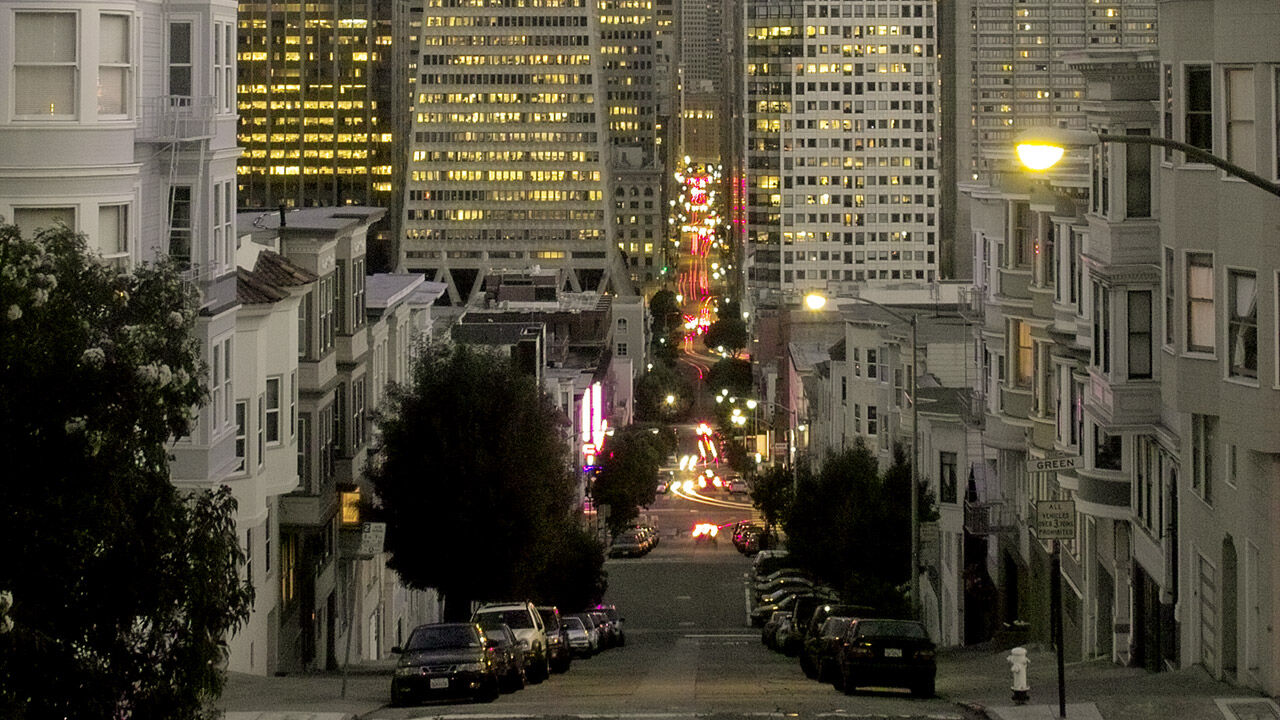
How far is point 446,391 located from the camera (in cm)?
4888

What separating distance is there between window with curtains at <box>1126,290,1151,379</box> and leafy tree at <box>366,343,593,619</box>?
59.2ft

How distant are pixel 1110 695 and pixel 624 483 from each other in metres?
99.8

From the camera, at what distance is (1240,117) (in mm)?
25625

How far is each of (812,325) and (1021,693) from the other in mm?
140375

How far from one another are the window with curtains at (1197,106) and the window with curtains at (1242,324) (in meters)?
1.90

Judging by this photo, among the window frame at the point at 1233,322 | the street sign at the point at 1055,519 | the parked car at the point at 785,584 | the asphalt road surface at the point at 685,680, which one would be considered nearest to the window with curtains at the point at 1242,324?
the window frame at the point at 1233,322

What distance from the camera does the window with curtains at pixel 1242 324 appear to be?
83.8 ft

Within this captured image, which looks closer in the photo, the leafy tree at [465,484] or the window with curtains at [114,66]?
the window with curtains at [114,66]

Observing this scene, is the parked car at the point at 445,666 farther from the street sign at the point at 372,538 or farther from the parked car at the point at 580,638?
the parked car at the point at 580,638

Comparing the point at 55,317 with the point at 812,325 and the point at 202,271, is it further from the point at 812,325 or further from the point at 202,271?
the point at 812,325

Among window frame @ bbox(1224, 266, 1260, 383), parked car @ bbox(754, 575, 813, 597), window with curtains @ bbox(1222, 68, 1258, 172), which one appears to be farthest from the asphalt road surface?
window with curtains @ bbox(1222, 68, 1258, 172)

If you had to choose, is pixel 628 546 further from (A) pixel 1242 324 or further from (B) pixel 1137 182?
(A) pixel 1242 324

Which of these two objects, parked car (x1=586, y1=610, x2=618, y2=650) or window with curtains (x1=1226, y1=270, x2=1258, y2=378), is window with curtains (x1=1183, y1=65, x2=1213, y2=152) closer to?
window with curtains (x1=1226, y1=270, x2=1258, y2=378)

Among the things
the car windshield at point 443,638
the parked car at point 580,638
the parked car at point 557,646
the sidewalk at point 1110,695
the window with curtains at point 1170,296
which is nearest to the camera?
the sidewalk at point 1110,695
